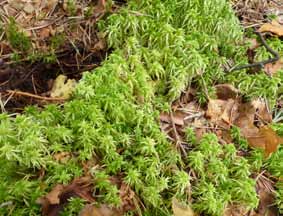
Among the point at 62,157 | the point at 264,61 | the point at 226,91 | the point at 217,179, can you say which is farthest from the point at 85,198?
the point at 264,61

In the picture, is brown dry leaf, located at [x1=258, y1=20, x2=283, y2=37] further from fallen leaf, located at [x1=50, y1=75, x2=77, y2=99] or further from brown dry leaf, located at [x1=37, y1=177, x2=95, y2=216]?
brown dry leaf, located at [x1=37, y1=177, x2=95, y2=216]

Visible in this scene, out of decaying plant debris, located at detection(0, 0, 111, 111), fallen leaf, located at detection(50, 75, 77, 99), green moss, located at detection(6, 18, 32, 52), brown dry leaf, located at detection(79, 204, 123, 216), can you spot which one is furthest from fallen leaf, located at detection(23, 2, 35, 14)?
brown dry leaf, located at detection(79, 204, 123, 216)

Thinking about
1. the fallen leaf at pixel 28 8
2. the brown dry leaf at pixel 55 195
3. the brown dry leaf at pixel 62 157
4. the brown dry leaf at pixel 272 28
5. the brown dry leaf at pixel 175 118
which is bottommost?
the brown dry leaf at pixel 175 118

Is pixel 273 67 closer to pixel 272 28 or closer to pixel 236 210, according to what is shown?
pixel 272 28

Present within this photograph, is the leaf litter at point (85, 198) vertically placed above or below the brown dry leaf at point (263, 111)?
above

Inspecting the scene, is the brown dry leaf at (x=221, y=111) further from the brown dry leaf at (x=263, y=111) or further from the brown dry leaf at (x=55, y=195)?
the brown dry leaf at (x=55, y=195)

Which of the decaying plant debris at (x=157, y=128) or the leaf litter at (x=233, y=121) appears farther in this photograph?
the leaf litter at (x=233, y=121)

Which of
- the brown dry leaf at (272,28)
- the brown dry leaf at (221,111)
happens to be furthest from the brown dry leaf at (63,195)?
the brown dry leaf at (272,28)

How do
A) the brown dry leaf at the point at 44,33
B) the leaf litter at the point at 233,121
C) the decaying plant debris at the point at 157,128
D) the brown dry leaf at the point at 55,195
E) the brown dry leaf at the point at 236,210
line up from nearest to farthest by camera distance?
1. the brown dry leaf at the point at 55,195
2. the decaying plant debris at the point at 157,128
3. the brown dry leaf at the point at 236,210
4. the leaf litter at the point at 233,121
5. the brown dry leaf at the point at 44,33
